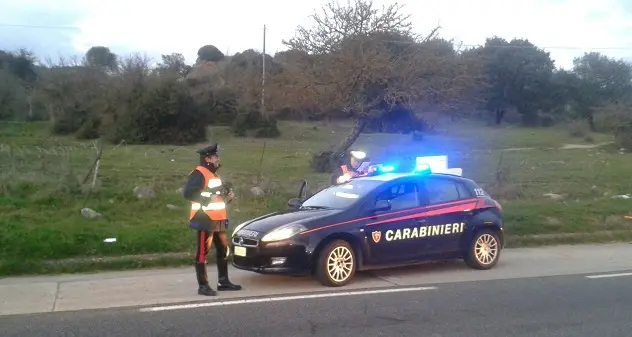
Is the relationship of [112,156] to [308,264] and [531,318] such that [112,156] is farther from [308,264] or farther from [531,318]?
[531,318]

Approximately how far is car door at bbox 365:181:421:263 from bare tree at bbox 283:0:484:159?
12.7 m

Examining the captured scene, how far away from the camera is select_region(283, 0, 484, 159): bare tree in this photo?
Answer: 23.3 m

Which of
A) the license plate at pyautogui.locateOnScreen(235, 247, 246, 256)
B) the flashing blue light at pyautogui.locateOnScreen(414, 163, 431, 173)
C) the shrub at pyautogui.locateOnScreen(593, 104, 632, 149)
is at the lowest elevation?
the license plate at pyautogui.locateOnScreen(235, 247, 246, 256)

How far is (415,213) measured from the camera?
34.5 feet

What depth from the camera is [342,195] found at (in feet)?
34.9

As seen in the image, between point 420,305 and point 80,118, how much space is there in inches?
1524

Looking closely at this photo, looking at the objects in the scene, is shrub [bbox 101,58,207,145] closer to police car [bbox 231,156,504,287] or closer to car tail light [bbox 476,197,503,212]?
car tail light [bbox 476,197,503,212]

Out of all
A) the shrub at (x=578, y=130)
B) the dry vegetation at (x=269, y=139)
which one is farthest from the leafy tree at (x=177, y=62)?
the shrub at (x=578, y=130)

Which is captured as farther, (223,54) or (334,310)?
(223,54)

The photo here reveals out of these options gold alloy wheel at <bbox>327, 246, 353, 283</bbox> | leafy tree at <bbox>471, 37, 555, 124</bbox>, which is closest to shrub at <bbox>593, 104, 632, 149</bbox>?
leafy tree at <bbox>471, 37, 555, 124</bbox>

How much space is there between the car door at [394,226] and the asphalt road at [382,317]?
3.25 ft

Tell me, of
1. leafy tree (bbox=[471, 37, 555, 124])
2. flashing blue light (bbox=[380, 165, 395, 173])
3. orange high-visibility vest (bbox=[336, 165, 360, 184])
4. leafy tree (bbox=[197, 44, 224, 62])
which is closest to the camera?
flashing blue light (bbox=[380, 165, 395, 173])

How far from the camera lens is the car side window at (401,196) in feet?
34.2

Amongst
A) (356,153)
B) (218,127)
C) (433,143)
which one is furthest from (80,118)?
(356,153)
